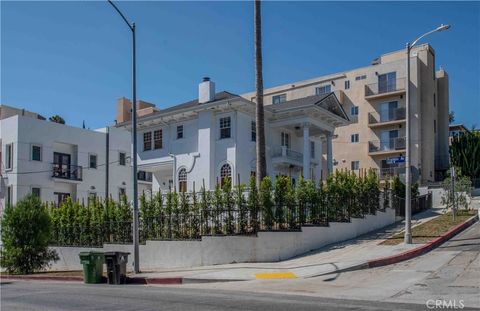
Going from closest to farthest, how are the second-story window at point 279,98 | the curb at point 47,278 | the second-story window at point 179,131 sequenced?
the curb at point 47,278 → the second-story window at point 179,131 → the second-story window at point 279,98

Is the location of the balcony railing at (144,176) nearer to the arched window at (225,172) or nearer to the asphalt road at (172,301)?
the arched window at (225,172)

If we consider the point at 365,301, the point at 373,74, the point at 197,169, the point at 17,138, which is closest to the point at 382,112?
the point at 373,74

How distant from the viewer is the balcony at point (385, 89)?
48.9m

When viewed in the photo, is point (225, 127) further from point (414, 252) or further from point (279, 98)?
point (279, 98)

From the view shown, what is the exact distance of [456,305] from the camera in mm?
9469

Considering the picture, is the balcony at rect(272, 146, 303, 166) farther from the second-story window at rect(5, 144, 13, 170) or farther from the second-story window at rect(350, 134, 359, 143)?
the second-story window at rect(5, 144, 13, 170)

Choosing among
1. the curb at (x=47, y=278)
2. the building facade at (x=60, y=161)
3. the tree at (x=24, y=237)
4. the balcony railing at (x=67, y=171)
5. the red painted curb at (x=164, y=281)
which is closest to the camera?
the red painted curb at (x=164, y=281)

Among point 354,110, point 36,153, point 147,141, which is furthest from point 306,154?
point 354,110

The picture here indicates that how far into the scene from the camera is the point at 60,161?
3972cm

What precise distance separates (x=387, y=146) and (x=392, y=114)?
327 cm

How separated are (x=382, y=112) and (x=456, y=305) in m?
43.1

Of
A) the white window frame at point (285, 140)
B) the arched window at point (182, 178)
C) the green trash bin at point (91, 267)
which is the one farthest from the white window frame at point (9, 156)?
the green trash bin at point (91, 267)

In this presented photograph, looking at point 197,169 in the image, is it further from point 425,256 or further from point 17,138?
point 425,256

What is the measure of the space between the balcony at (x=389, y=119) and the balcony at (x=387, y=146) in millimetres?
1680
